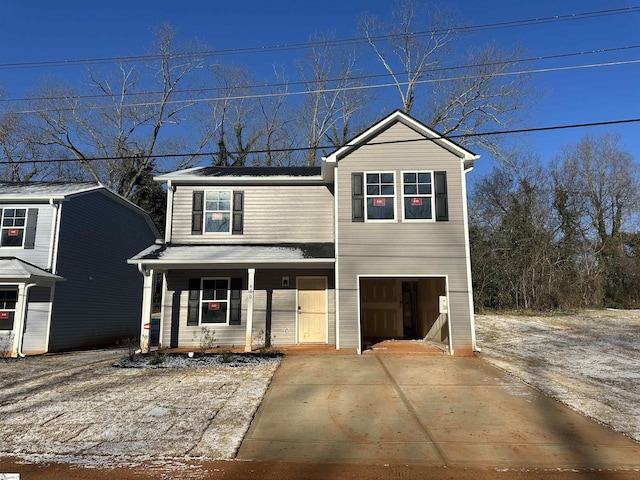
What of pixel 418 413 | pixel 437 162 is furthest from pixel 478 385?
pixel 437 162

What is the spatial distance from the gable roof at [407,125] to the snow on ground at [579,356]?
5.62 meters

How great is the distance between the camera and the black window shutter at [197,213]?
40.5 feet

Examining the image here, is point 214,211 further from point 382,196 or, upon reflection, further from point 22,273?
point 22,273

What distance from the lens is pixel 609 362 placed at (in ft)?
32.4

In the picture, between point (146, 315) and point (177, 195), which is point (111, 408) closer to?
point (146, 315)

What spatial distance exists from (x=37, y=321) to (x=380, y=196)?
11.7m

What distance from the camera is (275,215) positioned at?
1261 centimetres

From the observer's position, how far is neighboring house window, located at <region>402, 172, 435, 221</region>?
11188 millimetres

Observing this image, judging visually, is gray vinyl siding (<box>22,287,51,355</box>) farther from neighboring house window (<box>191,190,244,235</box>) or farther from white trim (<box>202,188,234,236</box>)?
white trim (<box>202,188,234,236</box>)

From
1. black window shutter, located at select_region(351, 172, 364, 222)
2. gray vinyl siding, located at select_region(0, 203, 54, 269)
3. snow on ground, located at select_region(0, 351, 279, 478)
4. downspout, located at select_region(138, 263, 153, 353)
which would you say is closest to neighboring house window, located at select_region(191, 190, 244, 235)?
downspout, located at select_region(138, 263, 153, 353)

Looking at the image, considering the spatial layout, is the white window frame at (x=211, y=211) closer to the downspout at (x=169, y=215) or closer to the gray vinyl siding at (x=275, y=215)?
the gray vinyl siding at (x=275, y=215)

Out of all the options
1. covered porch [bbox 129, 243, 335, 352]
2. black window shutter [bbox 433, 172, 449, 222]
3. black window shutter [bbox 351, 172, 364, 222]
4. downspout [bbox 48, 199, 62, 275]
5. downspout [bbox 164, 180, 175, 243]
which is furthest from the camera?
downspout [bbox 48, 199, 62, 275]

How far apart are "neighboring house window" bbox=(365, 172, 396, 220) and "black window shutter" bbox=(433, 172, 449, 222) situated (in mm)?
1221

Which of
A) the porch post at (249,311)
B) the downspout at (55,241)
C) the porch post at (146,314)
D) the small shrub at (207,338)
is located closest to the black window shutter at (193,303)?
the small shrub at (207,338)
